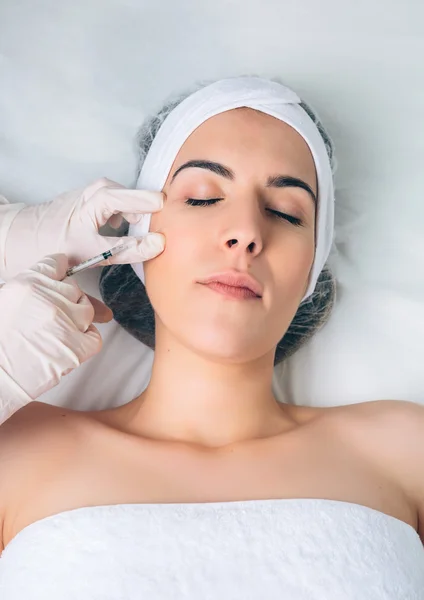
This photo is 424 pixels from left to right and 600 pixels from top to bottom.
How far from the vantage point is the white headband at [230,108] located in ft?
5.20

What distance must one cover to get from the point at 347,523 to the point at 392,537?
10 cm

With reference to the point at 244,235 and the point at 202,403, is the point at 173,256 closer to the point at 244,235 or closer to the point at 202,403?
the point at 244,235

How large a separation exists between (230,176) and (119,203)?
0.24m

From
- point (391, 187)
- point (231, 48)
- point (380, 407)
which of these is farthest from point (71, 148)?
point (380, 407)

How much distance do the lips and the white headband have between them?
251mm

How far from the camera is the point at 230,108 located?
1.58 m

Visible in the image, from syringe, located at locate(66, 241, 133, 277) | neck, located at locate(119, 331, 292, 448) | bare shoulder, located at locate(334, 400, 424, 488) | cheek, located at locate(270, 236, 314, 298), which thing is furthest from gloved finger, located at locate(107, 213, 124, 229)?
bare shoulder, located at locate(334, 400, 424, 488)

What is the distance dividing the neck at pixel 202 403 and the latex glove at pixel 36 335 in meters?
0.19

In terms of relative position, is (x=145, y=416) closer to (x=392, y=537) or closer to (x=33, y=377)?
(x=33, y=377)

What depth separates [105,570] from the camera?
1.22m

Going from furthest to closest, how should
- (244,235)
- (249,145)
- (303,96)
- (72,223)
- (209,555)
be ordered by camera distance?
(303,96)
(72,223)
(249,145)
(244,235)
(209,555)

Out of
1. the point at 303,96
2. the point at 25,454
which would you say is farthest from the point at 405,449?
the point at 303,96

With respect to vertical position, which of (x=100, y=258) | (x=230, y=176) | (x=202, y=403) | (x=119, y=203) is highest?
(x=230, y=176)

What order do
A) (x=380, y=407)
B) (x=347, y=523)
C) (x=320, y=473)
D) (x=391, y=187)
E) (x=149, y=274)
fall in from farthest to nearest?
(x=391, y=187)
(x=380, y=407)
(x=149, y=274)
(x=320, y=473)
(x=347, y=523)
